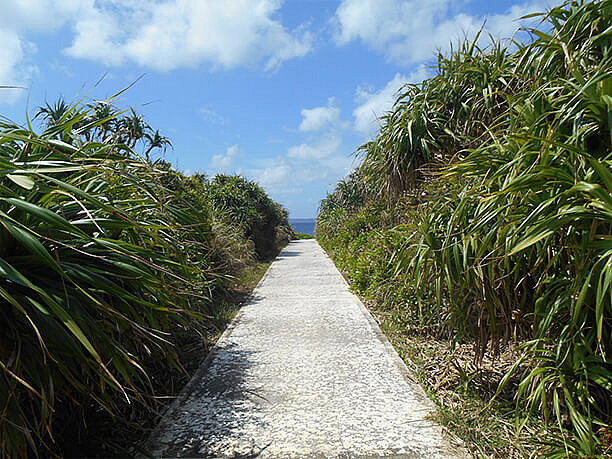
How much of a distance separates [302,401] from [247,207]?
34.7 ft

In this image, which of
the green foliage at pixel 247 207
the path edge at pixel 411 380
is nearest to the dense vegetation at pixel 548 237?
the path edge at pixel 411 380

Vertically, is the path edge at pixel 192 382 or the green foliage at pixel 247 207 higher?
the green foliage at pixel 247 207

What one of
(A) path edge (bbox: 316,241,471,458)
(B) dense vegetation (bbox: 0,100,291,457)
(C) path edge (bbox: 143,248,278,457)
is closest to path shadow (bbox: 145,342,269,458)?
(C) path edge (bbox: 143,248,278,457)

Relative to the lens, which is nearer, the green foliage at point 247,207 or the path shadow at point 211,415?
the path shadow at point 211,415

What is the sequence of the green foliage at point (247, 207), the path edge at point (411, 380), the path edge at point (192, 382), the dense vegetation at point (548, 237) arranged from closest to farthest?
the dense vegetation at point (548, 237) < the path edge at point (411, 380) < the path edge at point (192, 382) < the green foliage at point (247, 207)

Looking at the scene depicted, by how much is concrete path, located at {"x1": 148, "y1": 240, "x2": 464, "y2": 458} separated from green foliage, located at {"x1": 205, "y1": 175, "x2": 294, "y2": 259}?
23.6 ft

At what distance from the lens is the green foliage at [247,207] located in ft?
42.0

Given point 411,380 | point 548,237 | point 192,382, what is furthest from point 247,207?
→ point 548,237

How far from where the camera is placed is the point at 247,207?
44.3 ft

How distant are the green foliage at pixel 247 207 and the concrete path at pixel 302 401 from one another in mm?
7205

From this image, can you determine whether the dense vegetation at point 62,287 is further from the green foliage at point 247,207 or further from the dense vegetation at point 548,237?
the green foliage at point 247,207

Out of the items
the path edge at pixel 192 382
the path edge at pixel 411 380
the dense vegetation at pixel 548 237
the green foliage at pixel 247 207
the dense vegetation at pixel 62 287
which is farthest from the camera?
the green foliage at pixel 247 207

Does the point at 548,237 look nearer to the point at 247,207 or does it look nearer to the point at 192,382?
the point at 192,382

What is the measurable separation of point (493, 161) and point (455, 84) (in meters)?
2.50
